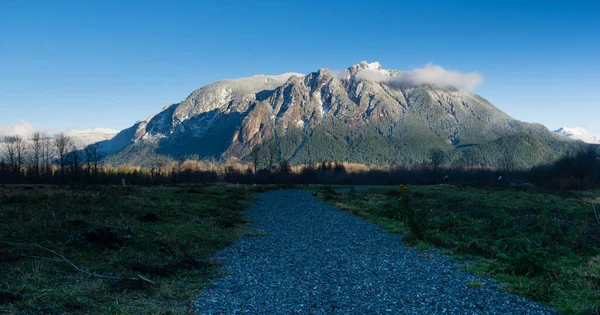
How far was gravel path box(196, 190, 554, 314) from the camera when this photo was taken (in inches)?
457

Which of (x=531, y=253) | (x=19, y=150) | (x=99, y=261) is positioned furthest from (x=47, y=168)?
(x=531, y=253)

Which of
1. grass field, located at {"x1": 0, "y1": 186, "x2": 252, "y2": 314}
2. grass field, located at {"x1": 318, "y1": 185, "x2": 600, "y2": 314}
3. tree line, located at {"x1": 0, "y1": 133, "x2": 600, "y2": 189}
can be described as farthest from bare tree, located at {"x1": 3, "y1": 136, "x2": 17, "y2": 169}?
grass field, located at {"x1": 318, "y1": 185, "x2": 600, "y2": 314}

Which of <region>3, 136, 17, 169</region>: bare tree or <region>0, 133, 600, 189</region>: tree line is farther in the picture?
<region>3, 136, 17, 169</region>: bare tree

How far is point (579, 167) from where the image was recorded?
116 meters

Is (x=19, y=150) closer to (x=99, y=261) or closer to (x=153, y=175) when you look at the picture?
(x=153, y=175)

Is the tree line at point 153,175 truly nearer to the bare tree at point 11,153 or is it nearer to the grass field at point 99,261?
the bare tree at point 11,153

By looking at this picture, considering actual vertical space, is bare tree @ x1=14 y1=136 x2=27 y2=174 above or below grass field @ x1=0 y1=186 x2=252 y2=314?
above

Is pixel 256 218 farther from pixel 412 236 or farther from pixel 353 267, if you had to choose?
pixel 353 267

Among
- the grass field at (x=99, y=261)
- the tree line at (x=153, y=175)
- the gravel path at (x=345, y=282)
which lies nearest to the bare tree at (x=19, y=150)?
the tree line at (x=153, y=175)

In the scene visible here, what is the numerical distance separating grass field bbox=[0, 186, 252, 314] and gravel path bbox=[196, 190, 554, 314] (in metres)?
1.55

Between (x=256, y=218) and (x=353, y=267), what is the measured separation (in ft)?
71.3

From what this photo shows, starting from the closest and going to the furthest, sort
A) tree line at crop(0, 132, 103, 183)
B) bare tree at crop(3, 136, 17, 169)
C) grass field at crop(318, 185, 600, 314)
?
grass field at crop(318, 185, 600, 314), tree line at crop(0, 132, 103, 183), bare tree at crop(3, 136, 17, 169)

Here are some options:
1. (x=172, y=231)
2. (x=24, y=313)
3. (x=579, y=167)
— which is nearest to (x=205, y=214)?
(x=172, y=231)

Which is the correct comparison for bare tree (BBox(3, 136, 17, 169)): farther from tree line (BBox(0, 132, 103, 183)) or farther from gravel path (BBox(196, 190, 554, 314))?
gravel path (BBox(196, 190, 554, 314))
